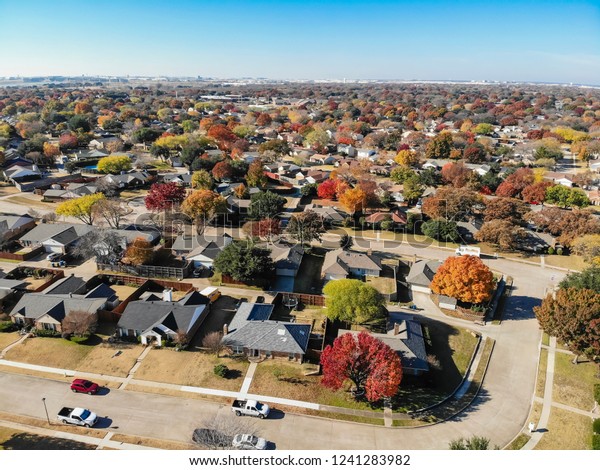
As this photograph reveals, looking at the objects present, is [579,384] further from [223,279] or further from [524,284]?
[223,279]

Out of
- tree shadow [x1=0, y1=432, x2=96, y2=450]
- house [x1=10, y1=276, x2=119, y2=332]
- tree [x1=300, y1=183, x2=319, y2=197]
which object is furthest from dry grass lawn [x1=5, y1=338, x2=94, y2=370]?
tree [x1=300, y1=183, x2=319, y2=197]

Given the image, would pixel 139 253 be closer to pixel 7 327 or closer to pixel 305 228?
pixel 7 327

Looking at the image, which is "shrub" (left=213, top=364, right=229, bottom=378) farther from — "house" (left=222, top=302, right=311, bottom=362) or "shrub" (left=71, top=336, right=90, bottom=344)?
"shrub" (left=71, top=336, right=90, bottom=344)

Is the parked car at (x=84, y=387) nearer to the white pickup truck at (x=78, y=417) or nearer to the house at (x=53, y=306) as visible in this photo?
the white pickup truck at (x=78, y=417)

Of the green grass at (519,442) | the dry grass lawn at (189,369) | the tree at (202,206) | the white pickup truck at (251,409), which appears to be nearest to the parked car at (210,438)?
the white pickup truck at (251,409)

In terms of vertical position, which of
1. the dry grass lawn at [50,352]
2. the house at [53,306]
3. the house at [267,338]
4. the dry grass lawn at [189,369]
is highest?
the house at [53,306]
